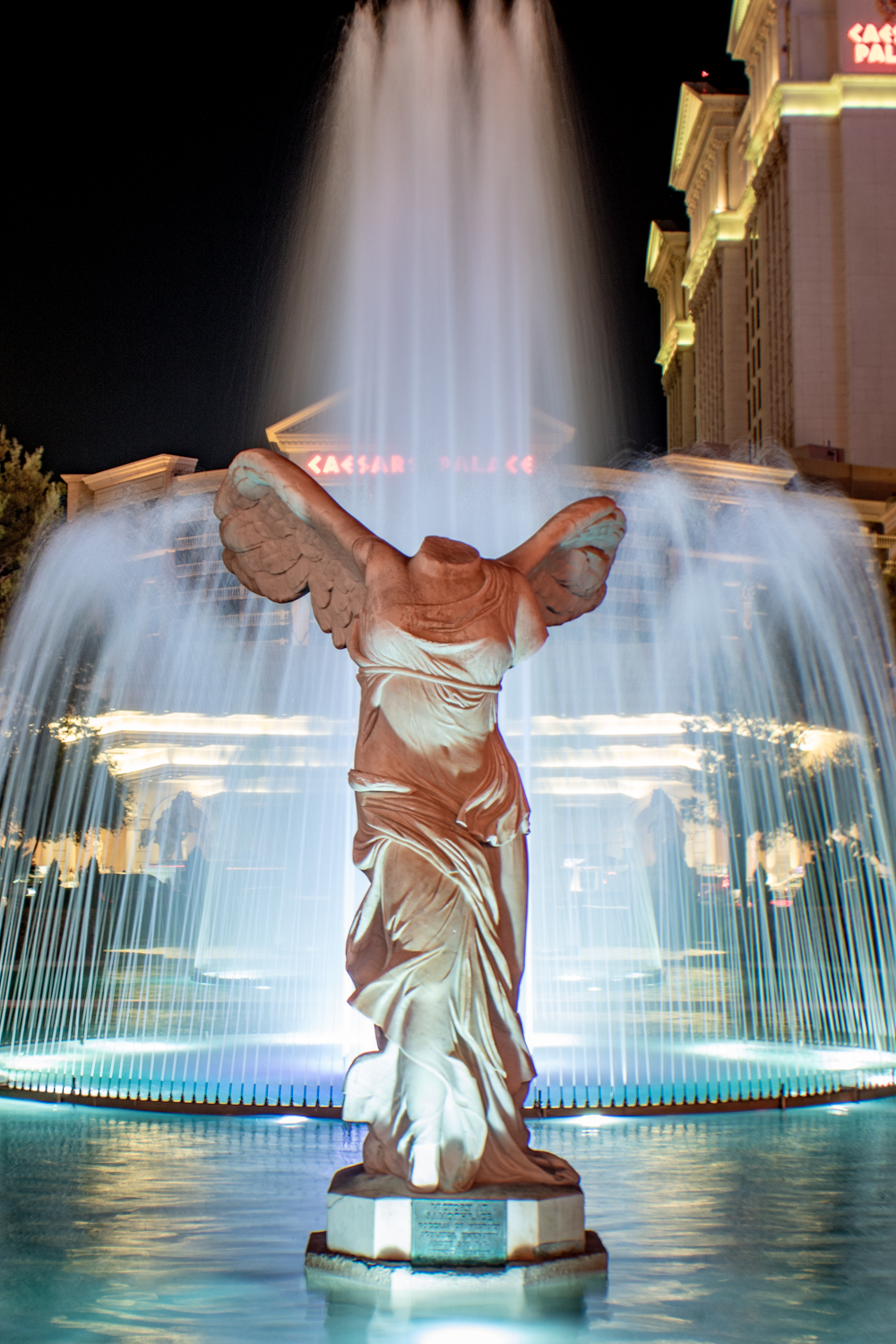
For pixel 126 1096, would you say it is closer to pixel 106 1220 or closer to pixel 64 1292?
pixel 106 1220

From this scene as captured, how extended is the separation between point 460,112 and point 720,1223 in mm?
15942

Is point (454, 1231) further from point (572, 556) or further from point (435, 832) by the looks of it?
point (572, 556)

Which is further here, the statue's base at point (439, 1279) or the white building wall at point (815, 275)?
the white building wall at point (815, 275)

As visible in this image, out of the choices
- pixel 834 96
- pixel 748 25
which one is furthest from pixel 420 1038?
pixel 748 25

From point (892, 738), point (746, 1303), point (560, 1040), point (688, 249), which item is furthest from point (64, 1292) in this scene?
point (688, 249)

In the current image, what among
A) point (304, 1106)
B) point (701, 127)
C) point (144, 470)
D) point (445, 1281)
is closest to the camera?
point (445, 1281)

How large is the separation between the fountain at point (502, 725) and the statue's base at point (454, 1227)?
411 cm

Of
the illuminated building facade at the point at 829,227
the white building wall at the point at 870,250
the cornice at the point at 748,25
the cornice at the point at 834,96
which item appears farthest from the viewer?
the cornice at the point at 748,25

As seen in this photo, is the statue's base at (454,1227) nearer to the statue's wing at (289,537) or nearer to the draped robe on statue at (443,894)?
the draped robe on statue at (443,894)

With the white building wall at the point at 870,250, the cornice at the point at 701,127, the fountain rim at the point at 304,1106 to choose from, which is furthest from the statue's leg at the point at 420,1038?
the cornice at the point at 701,127

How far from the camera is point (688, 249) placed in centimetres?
10225

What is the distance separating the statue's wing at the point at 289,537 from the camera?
213 inches

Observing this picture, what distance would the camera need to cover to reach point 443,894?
4.88 metres

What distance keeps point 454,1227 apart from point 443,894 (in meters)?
1.17
